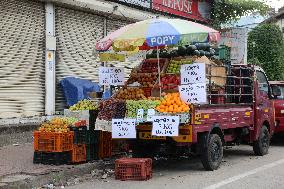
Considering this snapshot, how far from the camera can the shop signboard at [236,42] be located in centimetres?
2191

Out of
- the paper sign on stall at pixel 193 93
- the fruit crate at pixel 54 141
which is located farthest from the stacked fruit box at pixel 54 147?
the paper sign on stall at pixel 193 93

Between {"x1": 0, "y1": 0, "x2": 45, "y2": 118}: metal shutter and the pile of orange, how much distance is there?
215 inches

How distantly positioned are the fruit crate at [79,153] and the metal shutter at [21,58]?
3.94 m

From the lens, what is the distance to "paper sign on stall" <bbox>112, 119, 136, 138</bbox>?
904 cm

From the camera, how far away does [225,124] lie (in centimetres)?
995

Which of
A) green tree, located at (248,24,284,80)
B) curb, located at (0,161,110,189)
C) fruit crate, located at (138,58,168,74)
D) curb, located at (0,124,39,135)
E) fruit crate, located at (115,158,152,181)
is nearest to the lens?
curb, located at (0,161,110,189)

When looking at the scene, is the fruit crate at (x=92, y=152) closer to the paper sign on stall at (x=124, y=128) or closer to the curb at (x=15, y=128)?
the paper sign on stall at (x=124, y=128)

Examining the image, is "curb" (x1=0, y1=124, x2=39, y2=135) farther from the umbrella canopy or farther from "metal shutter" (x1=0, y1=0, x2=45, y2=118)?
the umbrella canopy

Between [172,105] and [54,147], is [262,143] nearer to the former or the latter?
[172,105]

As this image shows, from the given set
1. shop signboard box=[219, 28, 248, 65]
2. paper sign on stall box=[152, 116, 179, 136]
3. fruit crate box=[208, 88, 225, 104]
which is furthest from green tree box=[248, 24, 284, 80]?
paper sign on stall box=[152, 116, 179, 136]

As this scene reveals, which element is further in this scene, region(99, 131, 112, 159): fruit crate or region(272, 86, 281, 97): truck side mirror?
region(272, 86, 281, 97): truck side mirror

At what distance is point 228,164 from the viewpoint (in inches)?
416

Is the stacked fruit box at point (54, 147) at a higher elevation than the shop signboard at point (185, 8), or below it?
below

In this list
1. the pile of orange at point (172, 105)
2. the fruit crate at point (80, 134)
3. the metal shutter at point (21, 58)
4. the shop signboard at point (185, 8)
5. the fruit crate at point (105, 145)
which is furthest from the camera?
the shop signboard at point (185, 8)
